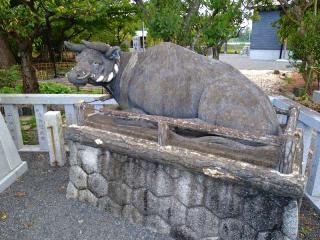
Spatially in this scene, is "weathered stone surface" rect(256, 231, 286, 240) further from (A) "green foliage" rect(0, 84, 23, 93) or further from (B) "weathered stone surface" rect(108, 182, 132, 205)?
(A) "green foliage" rect(0, 84, 23, 93)

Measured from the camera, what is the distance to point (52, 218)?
3156 millimetres

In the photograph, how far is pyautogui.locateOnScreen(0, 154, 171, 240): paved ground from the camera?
2.90m

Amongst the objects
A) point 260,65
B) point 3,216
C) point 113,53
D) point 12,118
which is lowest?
point 260,65

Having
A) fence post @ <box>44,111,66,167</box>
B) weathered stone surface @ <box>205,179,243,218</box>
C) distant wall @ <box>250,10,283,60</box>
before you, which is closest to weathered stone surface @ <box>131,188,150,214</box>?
weathered stone surface @ <box>205,179,243,218</box>

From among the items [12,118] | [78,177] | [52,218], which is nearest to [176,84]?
[78,177]

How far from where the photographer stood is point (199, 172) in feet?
8.08

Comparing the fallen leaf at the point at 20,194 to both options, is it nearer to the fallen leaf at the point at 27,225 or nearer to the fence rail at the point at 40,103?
the fallen leaf at the point at 27,225

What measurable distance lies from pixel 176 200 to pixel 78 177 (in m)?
1.22

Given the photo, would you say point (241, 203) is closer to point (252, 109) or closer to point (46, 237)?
point (252, 109)

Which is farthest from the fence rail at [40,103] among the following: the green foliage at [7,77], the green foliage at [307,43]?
the green foliage at [307,43]

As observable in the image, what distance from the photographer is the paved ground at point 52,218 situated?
9.51 feet

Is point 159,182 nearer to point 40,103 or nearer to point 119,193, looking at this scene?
point 119,193

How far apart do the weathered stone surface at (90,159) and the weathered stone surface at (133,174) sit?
0.35 metres

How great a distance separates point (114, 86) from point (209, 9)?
377cm
